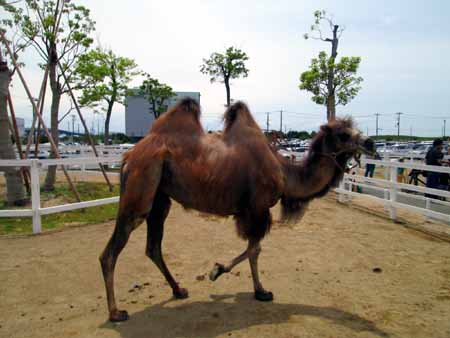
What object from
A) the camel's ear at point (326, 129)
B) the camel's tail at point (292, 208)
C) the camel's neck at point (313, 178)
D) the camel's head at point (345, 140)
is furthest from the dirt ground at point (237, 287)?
the camel's ear at point (326, 129)

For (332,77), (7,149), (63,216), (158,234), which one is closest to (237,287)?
(158,234)

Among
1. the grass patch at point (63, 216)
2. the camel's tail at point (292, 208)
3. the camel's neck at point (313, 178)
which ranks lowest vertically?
the grass patch at point (63, 216)

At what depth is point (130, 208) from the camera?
12.9ft

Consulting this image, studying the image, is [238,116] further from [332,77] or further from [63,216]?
[332,77]

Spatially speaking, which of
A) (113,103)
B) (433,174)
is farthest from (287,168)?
(113,103)

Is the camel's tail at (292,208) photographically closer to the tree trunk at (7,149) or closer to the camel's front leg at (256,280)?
the camel's front leg at (256,280)

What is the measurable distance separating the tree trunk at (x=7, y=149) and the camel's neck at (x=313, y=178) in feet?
25.9

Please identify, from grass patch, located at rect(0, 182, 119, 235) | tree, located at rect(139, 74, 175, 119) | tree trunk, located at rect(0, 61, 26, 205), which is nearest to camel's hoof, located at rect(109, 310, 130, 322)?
grass patch, located at rect(0, 182, 119, 235)

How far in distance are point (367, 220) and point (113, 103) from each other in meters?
21.1

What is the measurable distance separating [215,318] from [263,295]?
68 centimetres

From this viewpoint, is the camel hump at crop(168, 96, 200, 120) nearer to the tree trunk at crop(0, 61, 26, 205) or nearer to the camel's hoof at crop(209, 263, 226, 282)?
the camel's hoof at crop(209, 263, 226, 282)

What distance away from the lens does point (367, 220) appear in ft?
27.8

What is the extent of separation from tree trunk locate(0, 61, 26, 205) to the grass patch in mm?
394

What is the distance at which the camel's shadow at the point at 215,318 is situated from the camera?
3582 millimetres
